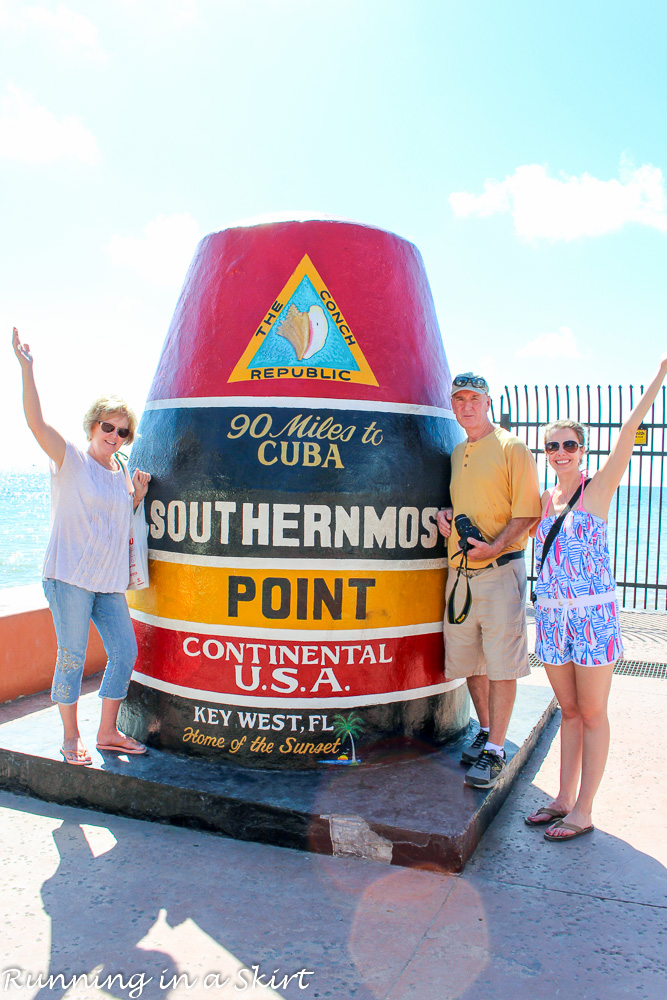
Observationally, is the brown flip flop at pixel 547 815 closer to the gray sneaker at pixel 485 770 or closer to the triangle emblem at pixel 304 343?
the gray sneaker at pixel 485 770

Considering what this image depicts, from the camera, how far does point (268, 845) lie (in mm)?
3328

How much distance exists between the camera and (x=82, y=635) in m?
3.65

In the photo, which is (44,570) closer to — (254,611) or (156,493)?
(156,493)

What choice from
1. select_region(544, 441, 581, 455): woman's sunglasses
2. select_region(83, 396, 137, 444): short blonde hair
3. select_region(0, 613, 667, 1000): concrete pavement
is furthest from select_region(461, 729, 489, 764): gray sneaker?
select_region(83, 396, 137, 444): short blonde hair

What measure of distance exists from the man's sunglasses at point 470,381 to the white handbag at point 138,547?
1776 mm

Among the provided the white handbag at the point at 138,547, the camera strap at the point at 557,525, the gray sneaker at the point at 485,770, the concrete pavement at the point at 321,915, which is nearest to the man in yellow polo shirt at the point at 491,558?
the gray sneaker at the point at 485,770

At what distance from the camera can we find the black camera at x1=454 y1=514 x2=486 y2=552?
3.73 metres

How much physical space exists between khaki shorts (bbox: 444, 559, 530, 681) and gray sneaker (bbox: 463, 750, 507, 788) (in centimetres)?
37

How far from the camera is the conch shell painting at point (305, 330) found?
3.83 metres

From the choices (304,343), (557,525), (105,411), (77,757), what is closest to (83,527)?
(105,411)

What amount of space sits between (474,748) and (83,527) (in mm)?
2293

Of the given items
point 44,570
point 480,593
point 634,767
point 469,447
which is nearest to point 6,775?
point 44,570

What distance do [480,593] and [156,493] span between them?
5.87 ft

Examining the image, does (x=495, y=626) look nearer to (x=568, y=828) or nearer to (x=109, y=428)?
(x=568, y=828)
